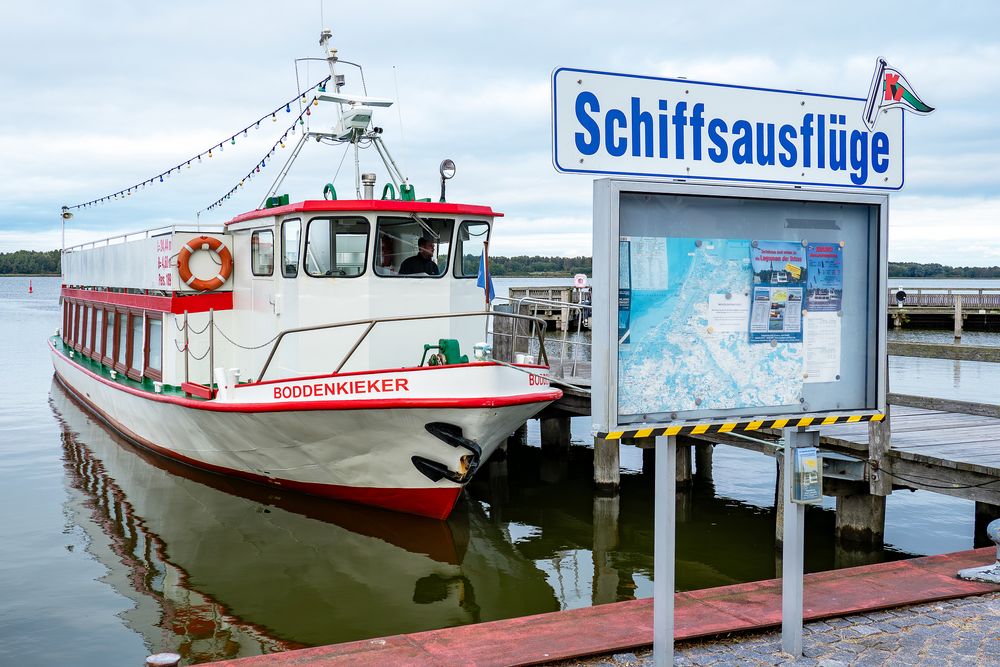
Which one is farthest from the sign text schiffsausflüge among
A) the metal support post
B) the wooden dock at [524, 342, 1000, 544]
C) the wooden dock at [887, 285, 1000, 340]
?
the wooden dock at [887, 285, 1000, 340]

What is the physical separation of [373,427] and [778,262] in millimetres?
6560

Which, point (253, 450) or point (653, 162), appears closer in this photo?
point (653, 162)

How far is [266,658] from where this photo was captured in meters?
4.86

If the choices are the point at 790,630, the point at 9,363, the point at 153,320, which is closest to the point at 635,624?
the point at 790,630

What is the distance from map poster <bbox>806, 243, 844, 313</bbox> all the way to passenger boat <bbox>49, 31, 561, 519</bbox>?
17.7 ft

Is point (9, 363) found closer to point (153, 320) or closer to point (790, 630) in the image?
point (153, 320)

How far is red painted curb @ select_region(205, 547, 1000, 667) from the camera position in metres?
4.87

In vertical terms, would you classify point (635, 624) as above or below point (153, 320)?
below

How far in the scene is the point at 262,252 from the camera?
1255 centimetres

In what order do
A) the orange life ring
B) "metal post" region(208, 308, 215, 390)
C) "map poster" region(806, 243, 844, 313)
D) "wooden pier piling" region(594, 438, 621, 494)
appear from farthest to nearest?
"wooden pier piling" region(594, 438, 621, 494), the orange life ring, "metal post" region(208, 308, 215, 390), "map poster" region(806, 243, 844, 313)

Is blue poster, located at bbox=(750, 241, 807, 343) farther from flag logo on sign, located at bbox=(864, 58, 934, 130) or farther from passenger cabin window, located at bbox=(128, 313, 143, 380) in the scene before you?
passenger cabin window, located at bbox=(128, 313, 143, 380)

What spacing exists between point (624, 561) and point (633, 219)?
698cm

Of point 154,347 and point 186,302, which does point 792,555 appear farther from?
point 154,347

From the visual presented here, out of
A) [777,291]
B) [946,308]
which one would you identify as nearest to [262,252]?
[777,291]
